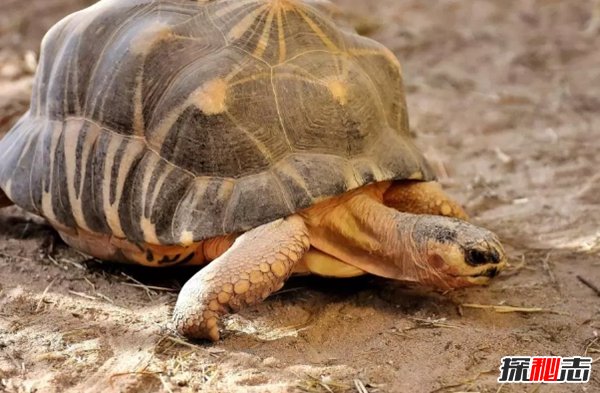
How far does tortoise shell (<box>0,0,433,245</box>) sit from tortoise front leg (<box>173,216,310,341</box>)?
8cm

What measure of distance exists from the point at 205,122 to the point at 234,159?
7.0 inches

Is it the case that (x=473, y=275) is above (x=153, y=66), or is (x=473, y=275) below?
below

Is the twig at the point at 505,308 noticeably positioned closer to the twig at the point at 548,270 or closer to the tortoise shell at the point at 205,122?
the twig at the point at 548,270

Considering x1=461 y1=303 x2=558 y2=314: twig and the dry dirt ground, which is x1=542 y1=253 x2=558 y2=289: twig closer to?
the dry dirt ground

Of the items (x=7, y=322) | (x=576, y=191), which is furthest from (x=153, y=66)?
(x=576, y=191)

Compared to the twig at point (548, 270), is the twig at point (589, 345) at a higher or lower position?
higher

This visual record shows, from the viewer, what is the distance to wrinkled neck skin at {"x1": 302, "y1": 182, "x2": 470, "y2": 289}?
9.55 feet

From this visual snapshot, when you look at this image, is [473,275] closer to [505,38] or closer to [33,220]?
[33,220]

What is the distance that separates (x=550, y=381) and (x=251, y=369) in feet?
3.28

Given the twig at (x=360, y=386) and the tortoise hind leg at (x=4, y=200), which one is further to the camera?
the tortoise hind leg at (x=4, y=200)

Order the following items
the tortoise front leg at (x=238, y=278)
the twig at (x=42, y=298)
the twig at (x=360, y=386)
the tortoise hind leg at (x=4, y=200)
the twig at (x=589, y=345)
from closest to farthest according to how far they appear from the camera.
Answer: the twig at (x=360, y=386), the tortoise front leg at (x=238, y=278), the twig at (x=589, y=345), the twig at (x=42, y=298), the tortoise hind leg at (x=4, y=200)

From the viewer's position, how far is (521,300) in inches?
123

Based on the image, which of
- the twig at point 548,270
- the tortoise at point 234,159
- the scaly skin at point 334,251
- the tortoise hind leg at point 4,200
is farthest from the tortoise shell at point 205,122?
the twig at point 548,270

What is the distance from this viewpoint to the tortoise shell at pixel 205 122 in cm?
282
